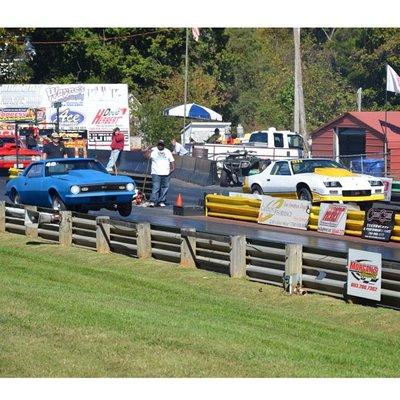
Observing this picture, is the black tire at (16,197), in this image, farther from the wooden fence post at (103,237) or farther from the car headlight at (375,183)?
the car headlight at (375,183)

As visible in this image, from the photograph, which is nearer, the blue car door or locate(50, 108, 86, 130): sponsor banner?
the blue car door

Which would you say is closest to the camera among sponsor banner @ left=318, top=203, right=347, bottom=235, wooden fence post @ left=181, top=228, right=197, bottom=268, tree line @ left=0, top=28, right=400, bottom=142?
wooden fence post @ left=181, top=228, right=197, bottom=268

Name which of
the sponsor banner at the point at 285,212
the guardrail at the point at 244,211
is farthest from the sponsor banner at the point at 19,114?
the sponsor banner at the point at 285,212

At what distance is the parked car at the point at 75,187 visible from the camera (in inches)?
904

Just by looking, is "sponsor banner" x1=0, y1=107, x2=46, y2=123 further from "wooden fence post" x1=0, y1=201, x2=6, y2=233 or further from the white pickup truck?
"wooden fence post" x1=0, y1=201, x2=6, y2=233

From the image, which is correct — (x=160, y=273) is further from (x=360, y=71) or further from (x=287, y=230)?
(x=360, y=71)

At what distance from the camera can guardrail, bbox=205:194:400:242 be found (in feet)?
72.8

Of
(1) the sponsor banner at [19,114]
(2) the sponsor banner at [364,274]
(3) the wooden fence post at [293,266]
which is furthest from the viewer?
(1) the sponsor banner at [19,114]

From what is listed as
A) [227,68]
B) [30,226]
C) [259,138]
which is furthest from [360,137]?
[227,68]

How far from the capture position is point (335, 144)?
42.9 meters

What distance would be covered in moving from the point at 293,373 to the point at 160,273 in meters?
8.31

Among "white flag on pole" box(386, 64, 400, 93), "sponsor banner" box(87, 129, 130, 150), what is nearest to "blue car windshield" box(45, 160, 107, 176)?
"white flag on pole" box(386, 64, 400, 93)

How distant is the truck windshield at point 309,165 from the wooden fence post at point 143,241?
8.93 m

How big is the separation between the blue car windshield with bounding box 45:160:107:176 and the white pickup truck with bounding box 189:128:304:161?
17670mm
